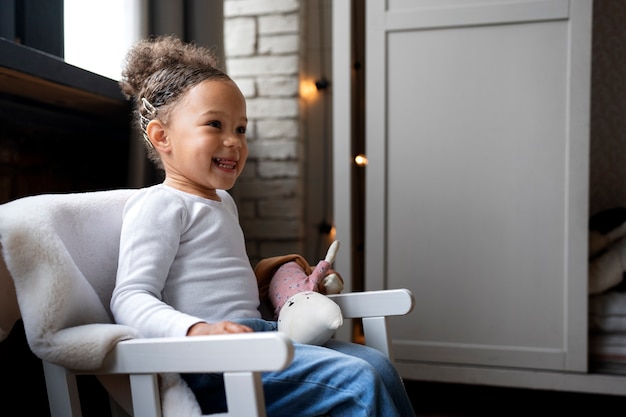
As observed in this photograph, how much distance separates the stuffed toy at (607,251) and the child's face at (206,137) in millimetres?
1135

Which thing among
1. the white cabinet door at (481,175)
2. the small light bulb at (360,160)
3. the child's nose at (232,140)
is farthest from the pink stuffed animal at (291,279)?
the small light bulb at (360,160)

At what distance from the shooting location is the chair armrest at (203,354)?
69 cm

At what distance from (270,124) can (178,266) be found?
4.10 ft

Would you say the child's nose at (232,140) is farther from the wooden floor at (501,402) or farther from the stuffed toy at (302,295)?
the wooden floor at (501,402)

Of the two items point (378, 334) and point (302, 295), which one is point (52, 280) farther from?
point (378, 334)

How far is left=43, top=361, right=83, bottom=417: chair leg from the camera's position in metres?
0.83

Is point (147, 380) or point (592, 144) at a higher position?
point (592, 144)

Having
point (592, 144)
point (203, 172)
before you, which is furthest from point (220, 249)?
point (592, 144)

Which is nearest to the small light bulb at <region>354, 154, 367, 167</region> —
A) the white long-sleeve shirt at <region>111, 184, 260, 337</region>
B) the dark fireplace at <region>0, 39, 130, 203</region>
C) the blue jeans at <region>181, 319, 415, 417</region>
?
the dark fireplace at <region>0, 39, 130, 203</region>

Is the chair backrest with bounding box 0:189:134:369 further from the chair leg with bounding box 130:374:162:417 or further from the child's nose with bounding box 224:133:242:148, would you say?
the child's nose with bounding box 224:133:242:148

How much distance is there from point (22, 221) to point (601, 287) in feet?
4.77

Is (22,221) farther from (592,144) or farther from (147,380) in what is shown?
(592,144)

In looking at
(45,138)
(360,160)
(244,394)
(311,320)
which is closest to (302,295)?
(311,320)

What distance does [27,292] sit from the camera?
803 mm
